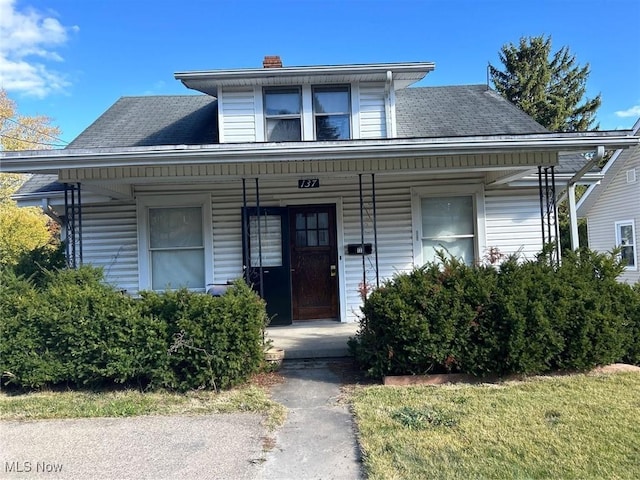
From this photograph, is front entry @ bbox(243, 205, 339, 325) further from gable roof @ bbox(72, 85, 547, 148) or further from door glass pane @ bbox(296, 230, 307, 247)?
gable roof @ bbox(72, 85, 547, 148)

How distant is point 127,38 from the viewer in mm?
13430

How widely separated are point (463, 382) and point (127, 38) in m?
13.9

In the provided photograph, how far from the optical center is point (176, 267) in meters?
8.27

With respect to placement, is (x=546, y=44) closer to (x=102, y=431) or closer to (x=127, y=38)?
(x=127, y=38)

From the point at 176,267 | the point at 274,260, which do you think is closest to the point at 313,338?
the point at 274,260

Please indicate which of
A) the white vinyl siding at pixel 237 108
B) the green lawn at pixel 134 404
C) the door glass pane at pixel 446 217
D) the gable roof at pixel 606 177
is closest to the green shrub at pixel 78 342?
the green lawn at pixel 134 404

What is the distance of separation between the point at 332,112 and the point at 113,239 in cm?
484

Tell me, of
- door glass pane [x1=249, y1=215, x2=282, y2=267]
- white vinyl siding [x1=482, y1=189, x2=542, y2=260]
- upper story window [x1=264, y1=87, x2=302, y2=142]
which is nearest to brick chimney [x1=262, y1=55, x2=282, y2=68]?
upper story window [x1=264, y1=87, x2=302, y2=142]

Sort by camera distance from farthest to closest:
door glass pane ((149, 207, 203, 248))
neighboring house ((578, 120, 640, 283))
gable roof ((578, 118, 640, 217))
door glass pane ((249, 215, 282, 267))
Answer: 1. neighboring house ((578, 120, 640, 283))
2. gable roof ((578, 118, 640, 217))
3. door glass pane ((149, 207, 203, 248))
4. door glass pane ((249, 215, 282, 267))

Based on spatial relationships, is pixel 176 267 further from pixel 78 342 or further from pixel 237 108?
pixel 78 342

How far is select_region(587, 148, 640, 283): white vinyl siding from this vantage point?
46.0ft

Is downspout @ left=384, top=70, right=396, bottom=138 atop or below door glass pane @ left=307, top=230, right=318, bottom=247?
atop

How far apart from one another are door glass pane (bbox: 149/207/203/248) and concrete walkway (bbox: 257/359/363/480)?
3.88 metres

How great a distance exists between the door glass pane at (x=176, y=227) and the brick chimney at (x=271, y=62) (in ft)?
11.3
